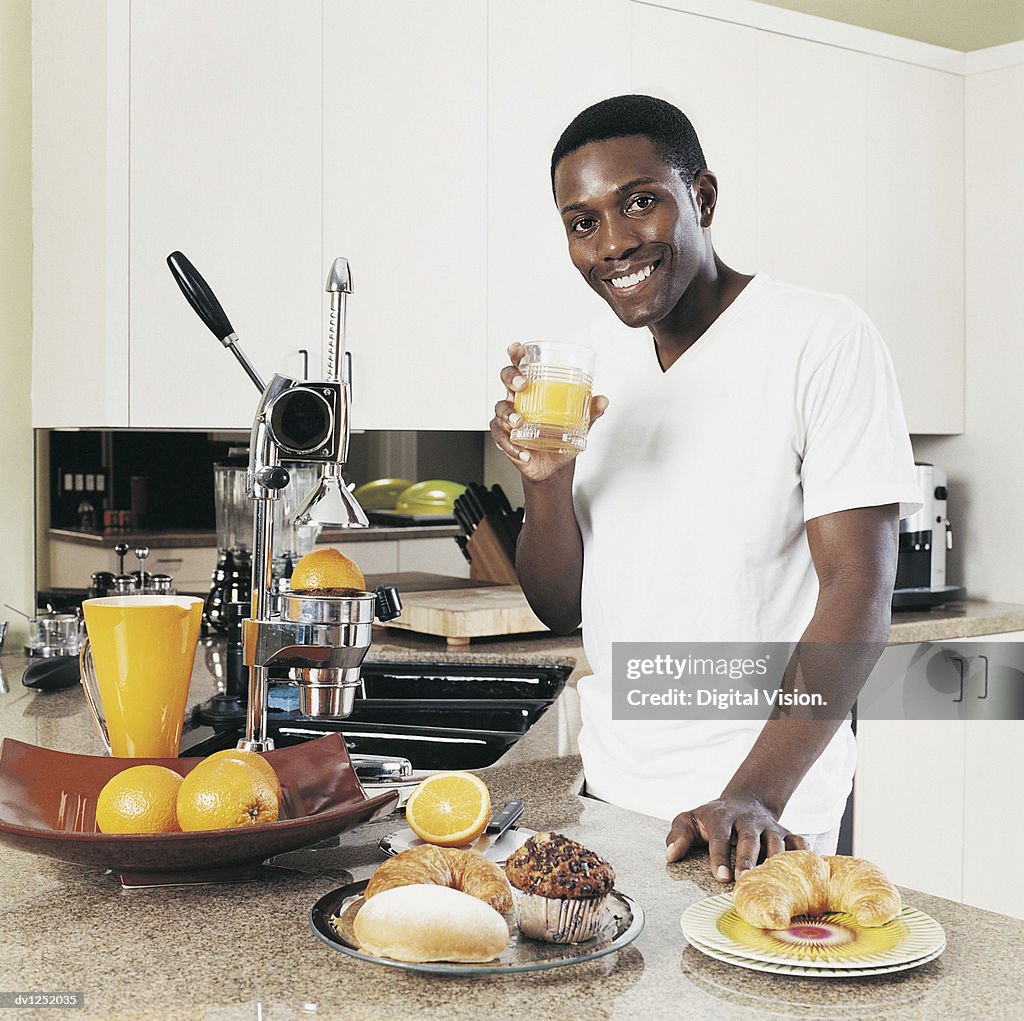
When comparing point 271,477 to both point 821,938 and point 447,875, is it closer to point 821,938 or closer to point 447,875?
point 447,875

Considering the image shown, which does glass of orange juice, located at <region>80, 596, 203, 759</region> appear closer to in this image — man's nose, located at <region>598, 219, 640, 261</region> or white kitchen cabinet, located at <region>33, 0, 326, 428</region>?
man's nose, located at <region>598, 219, 640, 261</region>

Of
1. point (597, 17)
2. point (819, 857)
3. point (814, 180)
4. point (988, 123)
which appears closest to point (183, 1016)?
point (819, 857)

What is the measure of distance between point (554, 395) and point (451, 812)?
0.44 m

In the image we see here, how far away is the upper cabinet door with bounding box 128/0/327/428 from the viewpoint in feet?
7.52

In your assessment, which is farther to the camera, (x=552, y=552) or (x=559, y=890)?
(x=552, y=552)

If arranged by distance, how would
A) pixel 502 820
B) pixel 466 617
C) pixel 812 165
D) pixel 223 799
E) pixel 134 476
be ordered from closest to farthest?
pixel 223 799 → pixel 502 820 → pixel 466 617 → pixel 134 476 → pixel 812 165

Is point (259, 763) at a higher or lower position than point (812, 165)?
lower

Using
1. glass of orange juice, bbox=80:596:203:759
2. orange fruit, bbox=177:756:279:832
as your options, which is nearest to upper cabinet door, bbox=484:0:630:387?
glass of orange juice, bbox=80:596:203:759

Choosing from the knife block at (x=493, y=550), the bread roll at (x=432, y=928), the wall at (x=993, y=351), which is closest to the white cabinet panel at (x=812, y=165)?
the wall at (x=993, y=351)

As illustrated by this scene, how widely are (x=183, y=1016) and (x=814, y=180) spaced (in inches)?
109

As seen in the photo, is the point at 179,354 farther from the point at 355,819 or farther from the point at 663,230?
the point at 355,819

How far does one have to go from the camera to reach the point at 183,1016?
0.79m

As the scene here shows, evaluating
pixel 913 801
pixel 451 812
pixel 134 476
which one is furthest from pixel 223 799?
pixel 913 801

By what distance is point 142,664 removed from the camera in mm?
1295
